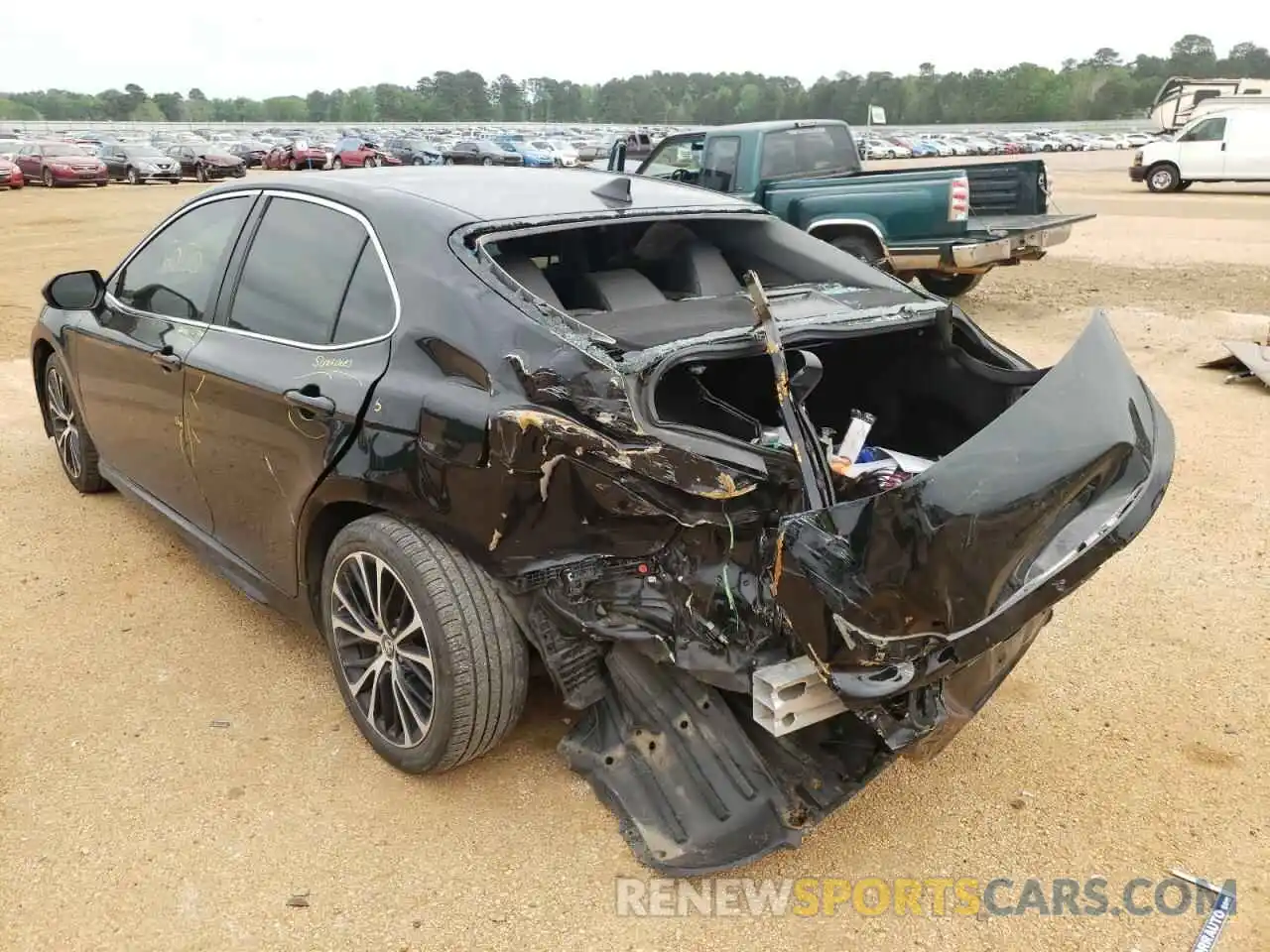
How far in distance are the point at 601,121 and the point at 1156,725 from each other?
138 metres

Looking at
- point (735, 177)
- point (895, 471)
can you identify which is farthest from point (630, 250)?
point (735, 177)

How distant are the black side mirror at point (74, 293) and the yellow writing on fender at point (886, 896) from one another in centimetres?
370

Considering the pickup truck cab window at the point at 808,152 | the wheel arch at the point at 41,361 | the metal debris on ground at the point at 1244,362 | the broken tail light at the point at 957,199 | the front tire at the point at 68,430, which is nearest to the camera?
the front tire at the point at 68,430

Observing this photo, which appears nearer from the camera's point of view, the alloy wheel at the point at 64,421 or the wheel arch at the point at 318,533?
the wheel arch at the point at 318,533

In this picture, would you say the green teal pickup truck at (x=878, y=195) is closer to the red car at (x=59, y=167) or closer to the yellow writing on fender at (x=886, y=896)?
the yellow writing on fender at (x=886, y=896)

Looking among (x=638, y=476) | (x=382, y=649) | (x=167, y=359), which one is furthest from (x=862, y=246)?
(x=638, y=476)

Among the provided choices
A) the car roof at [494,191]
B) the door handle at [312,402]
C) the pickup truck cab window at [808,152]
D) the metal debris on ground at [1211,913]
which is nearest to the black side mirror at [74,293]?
the car roof at [494,191]

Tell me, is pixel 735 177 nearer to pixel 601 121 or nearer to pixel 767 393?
pixel 767 393

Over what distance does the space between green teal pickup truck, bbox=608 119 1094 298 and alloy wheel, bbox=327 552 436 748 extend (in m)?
6.88

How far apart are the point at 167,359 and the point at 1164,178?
92.4 feet

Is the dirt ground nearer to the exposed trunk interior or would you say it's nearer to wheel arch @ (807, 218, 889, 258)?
the exposed trunk interior

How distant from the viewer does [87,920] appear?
7.91 feet

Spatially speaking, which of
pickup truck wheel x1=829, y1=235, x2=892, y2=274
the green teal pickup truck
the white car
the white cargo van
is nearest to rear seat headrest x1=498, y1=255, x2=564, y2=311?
the green teal pickup truck

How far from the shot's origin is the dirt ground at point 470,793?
242cm
